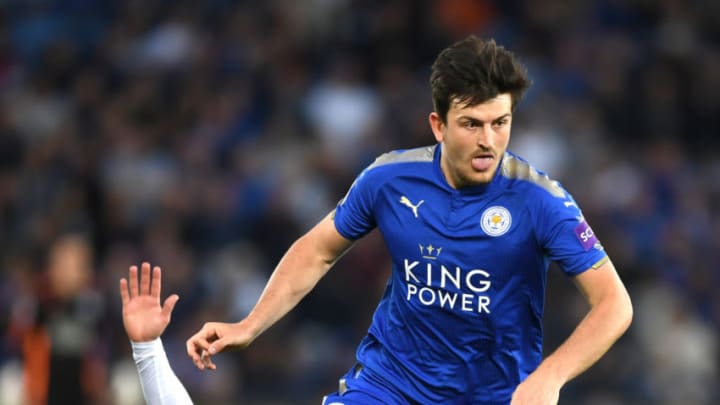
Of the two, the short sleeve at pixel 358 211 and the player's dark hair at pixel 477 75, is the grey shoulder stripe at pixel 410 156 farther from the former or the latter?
the player's dark hair at pixel 477 75

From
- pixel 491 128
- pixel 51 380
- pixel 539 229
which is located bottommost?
pixel 51 380

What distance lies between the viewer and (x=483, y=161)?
5020 millimetres

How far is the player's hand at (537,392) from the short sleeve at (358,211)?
1.16 m

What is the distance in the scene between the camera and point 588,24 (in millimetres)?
Result: 12711

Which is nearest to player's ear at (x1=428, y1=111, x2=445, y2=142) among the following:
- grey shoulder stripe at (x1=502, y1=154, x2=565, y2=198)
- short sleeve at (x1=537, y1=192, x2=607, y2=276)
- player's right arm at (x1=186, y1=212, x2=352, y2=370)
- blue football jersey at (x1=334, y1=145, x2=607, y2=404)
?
blue football jersey at (x1=334, y1=145, x2=607, y2=404)

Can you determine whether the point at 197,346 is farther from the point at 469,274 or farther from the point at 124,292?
the point at 469,274

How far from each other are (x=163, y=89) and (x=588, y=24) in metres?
4.12

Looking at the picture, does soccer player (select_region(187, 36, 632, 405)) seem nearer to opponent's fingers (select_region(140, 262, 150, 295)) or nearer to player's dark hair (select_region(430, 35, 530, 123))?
player's dark hair (select_region(430, 35, 530, 123))

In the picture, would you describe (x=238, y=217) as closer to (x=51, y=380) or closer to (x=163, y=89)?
(x=163, y=89)

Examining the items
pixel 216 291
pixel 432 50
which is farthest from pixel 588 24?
pixel 216 291

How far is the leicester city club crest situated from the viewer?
5.07 meters

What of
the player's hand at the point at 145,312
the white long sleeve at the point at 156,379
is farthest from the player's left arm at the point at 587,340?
the player's hand at the point at 145,312

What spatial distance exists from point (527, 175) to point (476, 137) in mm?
287

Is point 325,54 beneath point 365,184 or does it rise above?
above
